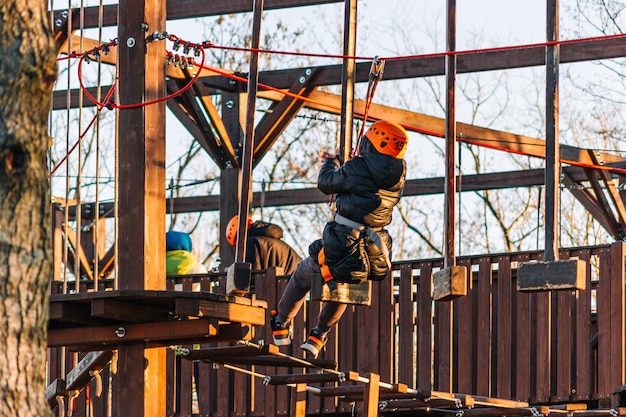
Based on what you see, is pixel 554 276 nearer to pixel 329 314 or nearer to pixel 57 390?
pixel 329 314

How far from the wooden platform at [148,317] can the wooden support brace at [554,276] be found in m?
1.65

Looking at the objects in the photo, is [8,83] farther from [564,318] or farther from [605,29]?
[605,29]

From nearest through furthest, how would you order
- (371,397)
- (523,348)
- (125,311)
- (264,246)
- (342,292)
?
(125,311) < (342,292) < (371,397) < (523,348) < (264,246)

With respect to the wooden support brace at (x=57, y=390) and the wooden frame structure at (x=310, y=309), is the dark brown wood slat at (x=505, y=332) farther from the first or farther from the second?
the wooden support brace at (x=57, y=390)

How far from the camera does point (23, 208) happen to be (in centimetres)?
605

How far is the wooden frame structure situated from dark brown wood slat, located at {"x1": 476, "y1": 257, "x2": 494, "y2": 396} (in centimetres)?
1

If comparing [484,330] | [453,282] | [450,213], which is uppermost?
[450,213]

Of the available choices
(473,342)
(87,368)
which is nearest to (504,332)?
(473,342)

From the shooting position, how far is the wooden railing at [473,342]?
41.0ft

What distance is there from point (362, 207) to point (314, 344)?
1.12 meters

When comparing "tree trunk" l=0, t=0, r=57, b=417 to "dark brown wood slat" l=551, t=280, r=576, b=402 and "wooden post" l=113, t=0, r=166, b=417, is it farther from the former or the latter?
"dark brown wood slat" l=551, t=280, r=576, b=402

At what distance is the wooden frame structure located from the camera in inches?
386

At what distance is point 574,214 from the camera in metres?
27.6

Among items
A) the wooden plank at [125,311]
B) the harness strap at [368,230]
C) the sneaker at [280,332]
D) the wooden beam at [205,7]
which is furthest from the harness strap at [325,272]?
the wooden beam at [205,7]
